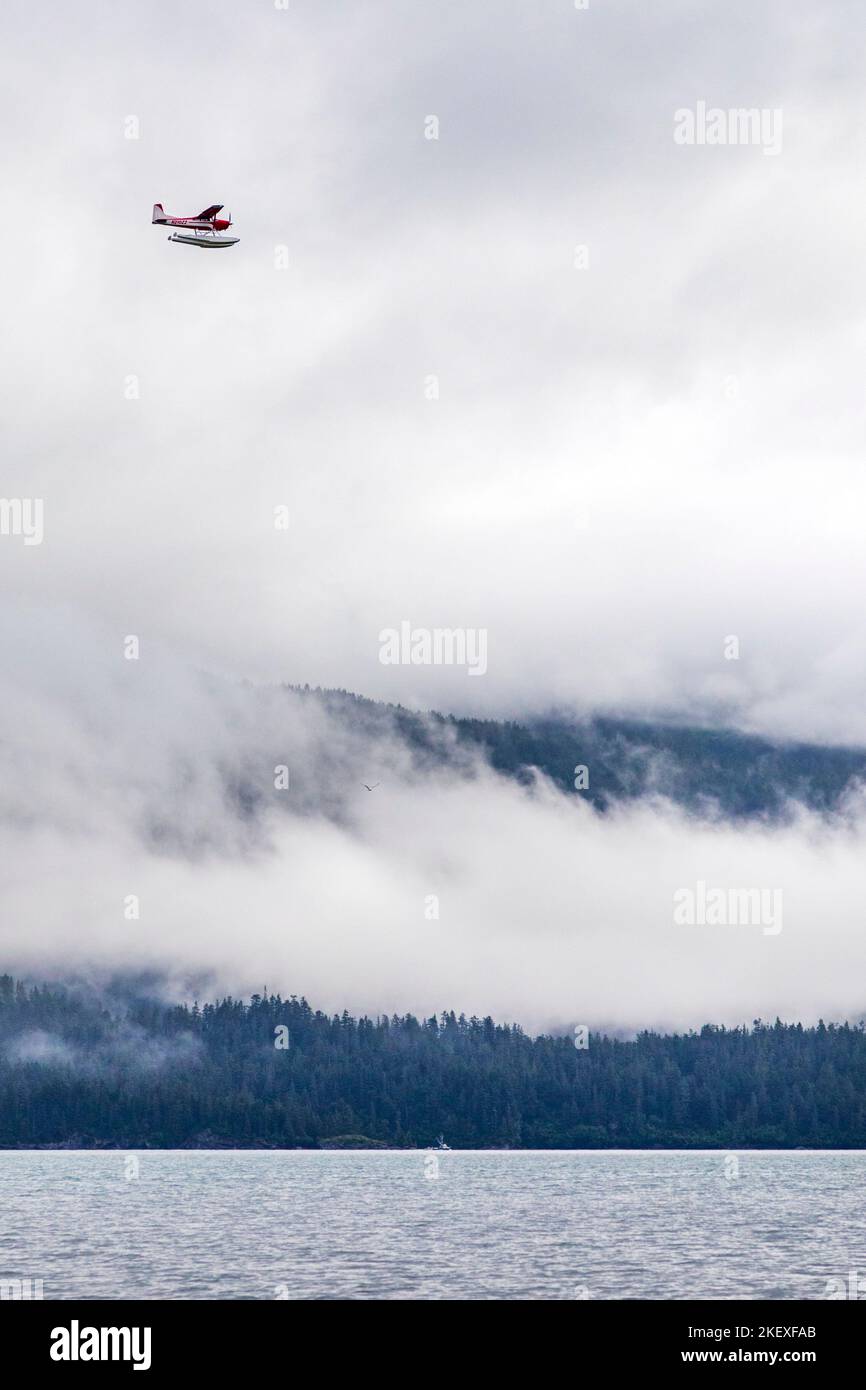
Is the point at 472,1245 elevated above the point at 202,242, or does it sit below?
below

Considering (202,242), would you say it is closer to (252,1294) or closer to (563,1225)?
(252,1294)

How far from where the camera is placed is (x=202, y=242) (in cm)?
13575

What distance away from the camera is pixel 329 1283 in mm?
115188

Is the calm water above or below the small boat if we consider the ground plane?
below

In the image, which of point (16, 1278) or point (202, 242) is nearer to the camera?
point (16, 1278)

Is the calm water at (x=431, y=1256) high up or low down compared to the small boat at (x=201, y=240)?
down

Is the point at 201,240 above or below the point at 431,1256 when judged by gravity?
above
